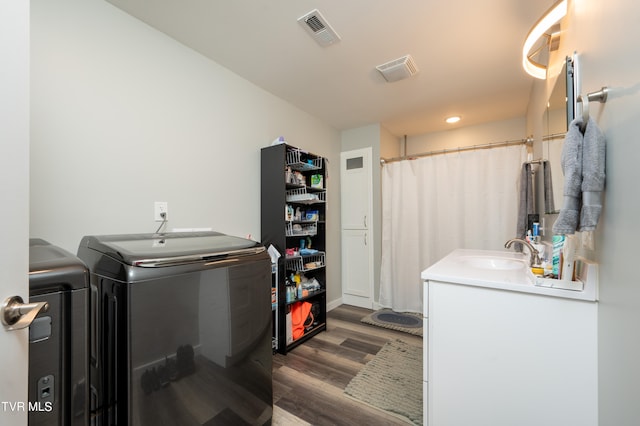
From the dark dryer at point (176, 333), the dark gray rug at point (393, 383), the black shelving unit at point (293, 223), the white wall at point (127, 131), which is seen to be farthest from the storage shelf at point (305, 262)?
the dark dryer at point (176, 333)

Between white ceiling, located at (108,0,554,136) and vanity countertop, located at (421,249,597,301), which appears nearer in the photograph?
vanity countertop, located at (421,249,597,301)

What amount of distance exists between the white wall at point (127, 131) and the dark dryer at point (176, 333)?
24 cm

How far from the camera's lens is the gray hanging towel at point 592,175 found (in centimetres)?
76

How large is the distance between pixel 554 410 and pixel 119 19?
2858mm

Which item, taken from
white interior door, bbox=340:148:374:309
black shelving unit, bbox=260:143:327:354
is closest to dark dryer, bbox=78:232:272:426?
black shelving unit, bbox=260:143:327:354

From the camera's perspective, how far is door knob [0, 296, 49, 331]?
0.52m

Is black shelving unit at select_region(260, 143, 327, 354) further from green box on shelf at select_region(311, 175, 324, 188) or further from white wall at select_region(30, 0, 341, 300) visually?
white wall at select_region(30, 0, 341, 300)

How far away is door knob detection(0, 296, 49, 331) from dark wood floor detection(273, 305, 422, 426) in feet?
4.57

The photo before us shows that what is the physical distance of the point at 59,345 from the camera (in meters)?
0.68

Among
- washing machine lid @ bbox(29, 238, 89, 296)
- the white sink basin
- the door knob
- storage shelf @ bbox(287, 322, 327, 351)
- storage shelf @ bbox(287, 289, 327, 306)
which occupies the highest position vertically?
washing machine lid @ bbox(29, 238, 89, 296)

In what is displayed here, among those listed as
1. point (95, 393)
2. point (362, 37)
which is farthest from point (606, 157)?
point (95, 393)

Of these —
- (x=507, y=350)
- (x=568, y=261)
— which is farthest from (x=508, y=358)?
(x=568, y=261)

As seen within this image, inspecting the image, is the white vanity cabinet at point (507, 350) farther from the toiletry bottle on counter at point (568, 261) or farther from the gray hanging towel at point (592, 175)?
the gray hanging towel at point (592, 175)

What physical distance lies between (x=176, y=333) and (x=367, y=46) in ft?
6.87
